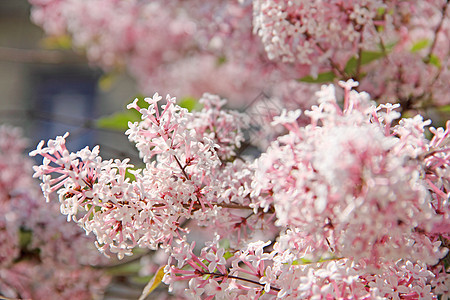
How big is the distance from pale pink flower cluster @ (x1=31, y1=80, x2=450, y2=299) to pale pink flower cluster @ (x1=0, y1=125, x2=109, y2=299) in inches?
13.0

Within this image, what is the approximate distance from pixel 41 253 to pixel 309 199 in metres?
0.54

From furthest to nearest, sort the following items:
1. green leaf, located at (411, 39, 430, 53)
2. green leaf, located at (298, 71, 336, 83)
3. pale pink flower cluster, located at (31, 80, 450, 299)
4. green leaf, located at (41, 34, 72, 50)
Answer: green leaf, located at (41, 34, 72, 50), green leaf, located at (411, 39, 430, 53), green leaf, located at (298, 71, 336, 83), pale pink flower cluster, located at (31, 80, 450, 299)

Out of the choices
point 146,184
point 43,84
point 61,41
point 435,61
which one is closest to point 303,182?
point 146,184

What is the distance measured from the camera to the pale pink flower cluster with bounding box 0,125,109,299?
2.39ft

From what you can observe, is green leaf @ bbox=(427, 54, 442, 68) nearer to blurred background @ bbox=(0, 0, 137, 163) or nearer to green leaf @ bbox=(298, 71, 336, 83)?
green leaf @ bbox=(298, 71, 336, 83)

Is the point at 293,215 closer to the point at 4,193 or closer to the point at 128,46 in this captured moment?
the point at 4,193

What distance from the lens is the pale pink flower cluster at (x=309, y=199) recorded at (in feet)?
1.00

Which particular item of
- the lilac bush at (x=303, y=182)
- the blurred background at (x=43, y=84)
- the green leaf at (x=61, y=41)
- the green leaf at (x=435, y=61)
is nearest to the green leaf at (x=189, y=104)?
the lilac bush at (x=303, y=182)

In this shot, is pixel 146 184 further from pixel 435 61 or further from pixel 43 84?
pixel 43 84

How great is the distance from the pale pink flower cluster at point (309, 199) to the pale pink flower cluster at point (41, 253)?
33cm

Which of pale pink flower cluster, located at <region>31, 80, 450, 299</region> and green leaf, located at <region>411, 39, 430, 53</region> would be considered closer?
pale pink flower cluster, located at <region>31, 80, 450, 299</region>

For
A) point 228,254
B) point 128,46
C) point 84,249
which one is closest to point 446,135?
point 228,254

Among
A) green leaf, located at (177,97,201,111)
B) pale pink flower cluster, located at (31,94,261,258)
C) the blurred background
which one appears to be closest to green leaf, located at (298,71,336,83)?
green leaf, located at (177,97,201,111)

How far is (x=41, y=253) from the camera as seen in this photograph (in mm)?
733
